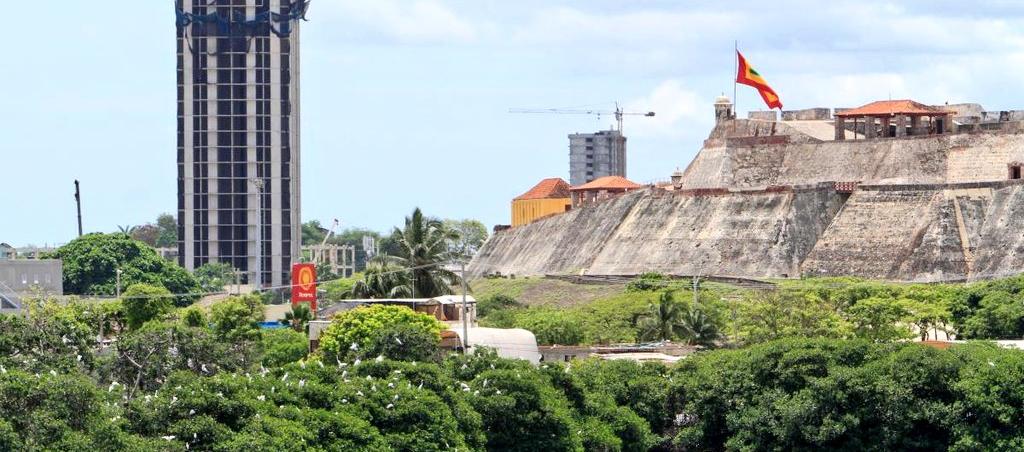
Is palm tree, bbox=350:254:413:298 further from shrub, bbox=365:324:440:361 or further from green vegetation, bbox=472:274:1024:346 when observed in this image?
shrub, bbox=365:324:440:361

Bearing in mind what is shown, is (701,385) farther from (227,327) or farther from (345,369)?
(227,327)

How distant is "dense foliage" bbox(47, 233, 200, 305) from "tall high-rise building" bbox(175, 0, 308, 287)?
14520 millimetres

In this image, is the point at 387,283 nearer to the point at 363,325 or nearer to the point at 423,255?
the point at 423,255

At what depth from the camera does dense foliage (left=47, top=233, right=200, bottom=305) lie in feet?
511

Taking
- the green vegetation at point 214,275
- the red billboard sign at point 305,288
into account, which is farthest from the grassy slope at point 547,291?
the green vegetation at point 214,275

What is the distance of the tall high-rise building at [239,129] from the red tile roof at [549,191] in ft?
59.9

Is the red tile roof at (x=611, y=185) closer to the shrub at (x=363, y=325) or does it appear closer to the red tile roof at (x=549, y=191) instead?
the red tile roof at (x=549, y=191)

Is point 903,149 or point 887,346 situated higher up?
point 903,149

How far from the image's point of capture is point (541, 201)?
167 metres

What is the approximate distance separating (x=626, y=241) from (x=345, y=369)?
2732 inches

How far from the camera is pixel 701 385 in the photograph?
7581 cm

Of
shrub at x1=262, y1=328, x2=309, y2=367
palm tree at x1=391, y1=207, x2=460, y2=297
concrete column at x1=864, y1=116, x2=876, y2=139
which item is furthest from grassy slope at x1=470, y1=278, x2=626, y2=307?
shrub at x1=262, y1=328, x2=309, y2=367

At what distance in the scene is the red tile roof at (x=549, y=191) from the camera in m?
169

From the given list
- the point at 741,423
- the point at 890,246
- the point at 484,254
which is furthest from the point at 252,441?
the point at 484,254
